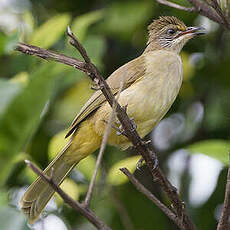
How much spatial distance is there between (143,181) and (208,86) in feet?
3.23

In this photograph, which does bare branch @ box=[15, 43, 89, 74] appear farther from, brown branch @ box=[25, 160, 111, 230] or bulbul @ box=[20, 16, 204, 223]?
bulbul @ box=[20, 16, 204, 223]

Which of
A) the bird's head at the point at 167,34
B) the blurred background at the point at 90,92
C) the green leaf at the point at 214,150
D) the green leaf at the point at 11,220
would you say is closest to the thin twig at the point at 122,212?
the blurred background at the point at 90,92

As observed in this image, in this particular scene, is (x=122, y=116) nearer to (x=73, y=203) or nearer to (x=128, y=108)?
(x=73, y=203)

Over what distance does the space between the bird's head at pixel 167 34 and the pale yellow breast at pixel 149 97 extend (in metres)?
0.49

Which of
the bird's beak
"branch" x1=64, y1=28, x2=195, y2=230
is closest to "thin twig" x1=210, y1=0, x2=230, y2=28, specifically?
"branch" x1=64, y1=28, x2=195, y2=230

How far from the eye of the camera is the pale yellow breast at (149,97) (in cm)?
418

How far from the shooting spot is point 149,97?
4.22 m

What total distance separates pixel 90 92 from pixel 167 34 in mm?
820

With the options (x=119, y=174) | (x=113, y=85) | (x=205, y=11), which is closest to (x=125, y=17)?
(x=113, y=85)

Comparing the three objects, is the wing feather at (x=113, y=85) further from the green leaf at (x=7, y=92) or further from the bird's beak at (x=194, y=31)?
the green leaf at (x=7, y=92)

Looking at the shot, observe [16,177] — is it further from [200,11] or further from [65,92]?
[200,11]

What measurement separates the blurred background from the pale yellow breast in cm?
27

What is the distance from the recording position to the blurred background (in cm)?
443

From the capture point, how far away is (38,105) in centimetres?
364
